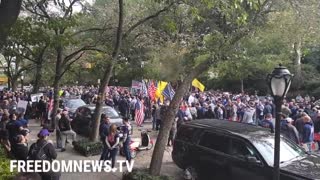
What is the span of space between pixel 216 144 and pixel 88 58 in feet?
68.5

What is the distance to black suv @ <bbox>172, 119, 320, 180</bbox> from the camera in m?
9.30

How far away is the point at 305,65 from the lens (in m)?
39.1

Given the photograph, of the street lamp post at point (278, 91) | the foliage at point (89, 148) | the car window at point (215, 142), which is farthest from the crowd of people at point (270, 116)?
→ the street lamp post at point (278, 91)

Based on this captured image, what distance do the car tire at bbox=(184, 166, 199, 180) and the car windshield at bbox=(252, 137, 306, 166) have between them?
218 centimetres

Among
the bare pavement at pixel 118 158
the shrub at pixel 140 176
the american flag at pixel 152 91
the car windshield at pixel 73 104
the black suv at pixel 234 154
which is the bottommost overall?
the bare pavement at pixel 118 158

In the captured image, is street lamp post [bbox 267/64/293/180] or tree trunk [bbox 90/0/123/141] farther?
tree trunk [bbox 90/0/123/141]

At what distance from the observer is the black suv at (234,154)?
9305mm

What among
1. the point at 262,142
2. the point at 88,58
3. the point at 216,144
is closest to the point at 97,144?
the point at 216,144

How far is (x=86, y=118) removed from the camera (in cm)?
1922

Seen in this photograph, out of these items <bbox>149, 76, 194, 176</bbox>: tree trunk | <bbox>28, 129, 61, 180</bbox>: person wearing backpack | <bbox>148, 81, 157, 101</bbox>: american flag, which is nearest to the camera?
<bbox>28, 129, 61, 180</bbox>: person wearing backpack

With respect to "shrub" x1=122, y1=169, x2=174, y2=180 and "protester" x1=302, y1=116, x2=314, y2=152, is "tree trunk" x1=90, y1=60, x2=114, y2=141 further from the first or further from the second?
"protester" x1=302, y1=116, x2=314, y2=152

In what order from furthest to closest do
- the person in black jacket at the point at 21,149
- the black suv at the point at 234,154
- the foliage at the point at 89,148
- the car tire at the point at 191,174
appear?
the foliage at the point at 89,148 < the car tire at the point at 191,174 < the person in black jacket at the point at 21,149 < the black suv at the point at 234,154

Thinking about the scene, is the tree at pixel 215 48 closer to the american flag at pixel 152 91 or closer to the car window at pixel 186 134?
the car window at pixel 186 134

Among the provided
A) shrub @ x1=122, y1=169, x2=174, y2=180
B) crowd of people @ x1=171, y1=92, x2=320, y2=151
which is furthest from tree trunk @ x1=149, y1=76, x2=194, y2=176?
crowd of people @ x1=171, y1=92, x2=320, y2=151
